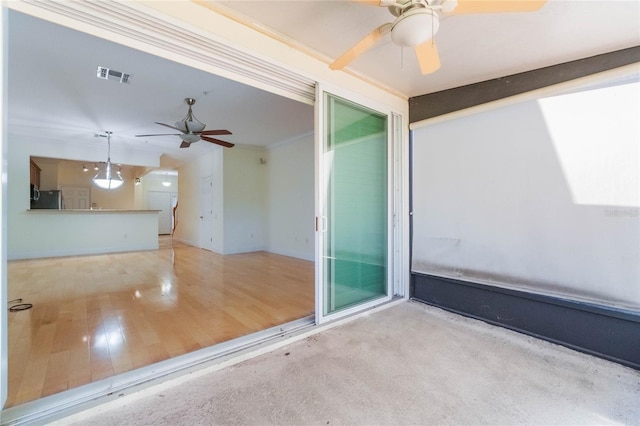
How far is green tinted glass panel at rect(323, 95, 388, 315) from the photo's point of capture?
2.62 meters

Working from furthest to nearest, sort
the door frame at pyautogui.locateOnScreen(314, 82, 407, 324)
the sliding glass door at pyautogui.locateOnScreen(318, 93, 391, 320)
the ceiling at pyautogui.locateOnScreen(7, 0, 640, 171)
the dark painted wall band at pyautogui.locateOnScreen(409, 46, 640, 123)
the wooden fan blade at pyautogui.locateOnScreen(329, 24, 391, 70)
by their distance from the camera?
the door frame at pyautogui.locateOnScreen(314, 82, 407, 324) → the sliding glass door at pyautogui.locateOnScreen(318, 93, 391, 320) → the dark painted wall band at pyautogui.locateOnScreen(409, 46, 640, 123) → the ceiling at pyautogui.locateOnScreen(7, 0, 640, 171) → the wooden fan blade at pyautogui.locateOnScreen(329, 24, 391, 70)

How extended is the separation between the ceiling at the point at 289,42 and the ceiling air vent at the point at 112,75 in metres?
0.07

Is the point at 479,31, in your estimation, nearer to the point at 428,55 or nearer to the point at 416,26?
the point at 428,55

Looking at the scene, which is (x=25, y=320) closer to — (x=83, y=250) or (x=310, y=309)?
(x=310, y=309)

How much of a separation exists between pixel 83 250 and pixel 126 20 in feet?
22.4

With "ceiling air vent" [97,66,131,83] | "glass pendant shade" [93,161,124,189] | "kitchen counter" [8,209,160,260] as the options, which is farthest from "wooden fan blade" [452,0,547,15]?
"kitchen counter" [8,209,160,260]

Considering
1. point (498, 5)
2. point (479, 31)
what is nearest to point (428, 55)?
point (498, 5)

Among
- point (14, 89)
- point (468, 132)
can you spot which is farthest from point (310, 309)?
point (14, 89)

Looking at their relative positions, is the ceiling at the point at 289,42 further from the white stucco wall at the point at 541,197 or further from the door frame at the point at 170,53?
the white stucco wall at the point at 541,197

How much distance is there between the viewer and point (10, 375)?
68.1 inches

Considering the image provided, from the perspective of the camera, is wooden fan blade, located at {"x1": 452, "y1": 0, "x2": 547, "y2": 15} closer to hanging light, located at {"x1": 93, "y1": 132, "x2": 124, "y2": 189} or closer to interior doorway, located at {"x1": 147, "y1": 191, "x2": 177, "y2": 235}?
hanging light, located at {"x1": 93, "y1": 132, "x2": 124, "y2": 189}

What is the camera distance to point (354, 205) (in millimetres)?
2887

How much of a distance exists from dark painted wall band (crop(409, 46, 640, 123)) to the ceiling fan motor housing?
5.12 ft

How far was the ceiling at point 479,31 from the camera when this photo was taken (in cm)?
180
